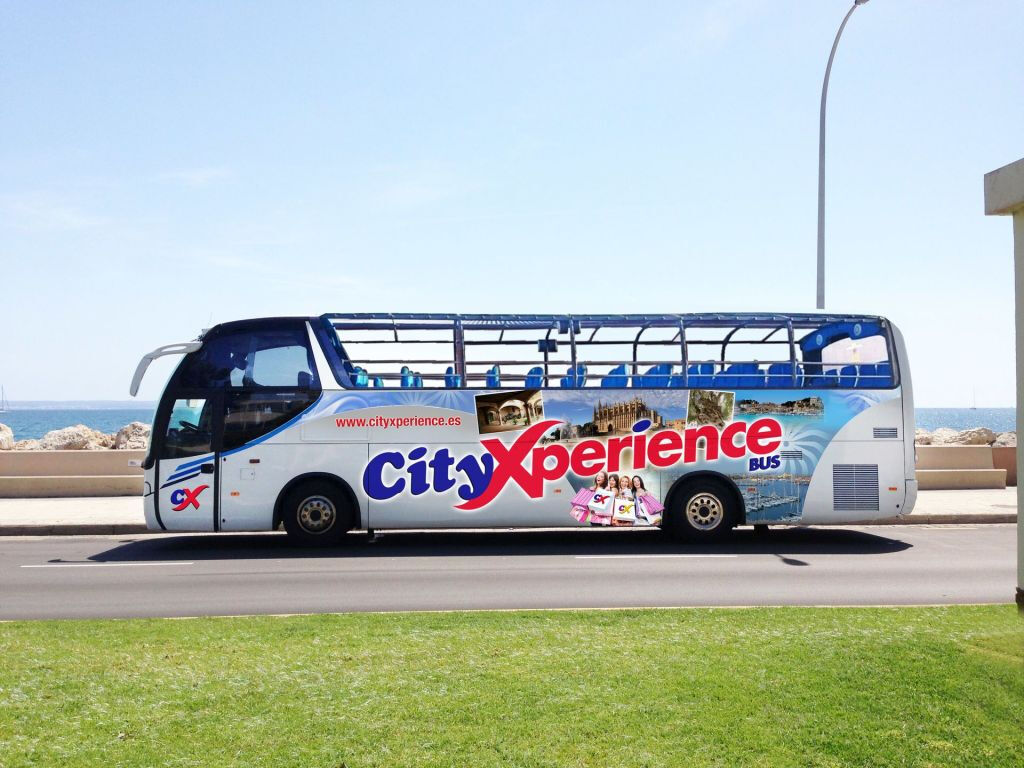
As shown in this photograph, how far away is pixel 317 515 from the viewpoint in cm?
1451

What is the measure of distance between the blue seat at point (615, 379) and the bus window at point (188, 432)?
5.84 metres

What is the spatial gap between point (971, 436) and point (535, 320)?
1995 cm

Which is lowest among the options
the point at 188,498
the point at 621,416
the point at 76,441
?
the point at 188,498

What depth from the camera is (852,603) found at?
31.6 feet

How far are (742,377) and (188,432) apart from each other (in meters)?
8.27

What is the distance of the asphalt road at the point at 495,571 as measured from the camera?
32.7 ft

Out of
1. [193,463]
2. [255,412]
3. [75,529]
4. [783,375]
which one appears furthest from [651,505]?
[75,529]

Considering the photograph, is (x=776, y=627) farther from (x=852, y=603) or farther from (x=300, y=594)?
(x=300, y=594)

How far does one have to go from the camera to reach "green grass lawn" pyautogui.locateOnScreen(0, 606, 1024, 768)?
479 centimetres

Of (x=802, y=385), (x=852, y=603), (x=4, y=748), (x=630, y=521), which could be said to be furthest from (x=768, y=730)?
(x=802, y=385)

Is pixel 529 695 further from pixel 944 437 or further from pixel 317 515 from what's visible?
pixel 944 437

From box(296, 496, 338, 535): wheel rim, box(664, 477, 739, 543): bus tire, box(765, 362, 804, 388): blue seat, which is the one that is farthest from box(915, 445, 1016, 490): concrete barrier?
box(296, 496, 338, 535): wheel rim

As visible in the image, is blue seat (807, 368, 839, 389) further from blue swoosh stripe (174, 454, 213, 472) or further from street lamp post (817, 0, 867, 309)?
blue swoosh stripe (174, 454, 213, 472)

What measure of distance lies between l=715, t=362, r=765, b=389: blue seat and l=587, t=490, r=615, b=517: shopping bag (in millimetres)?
2391
